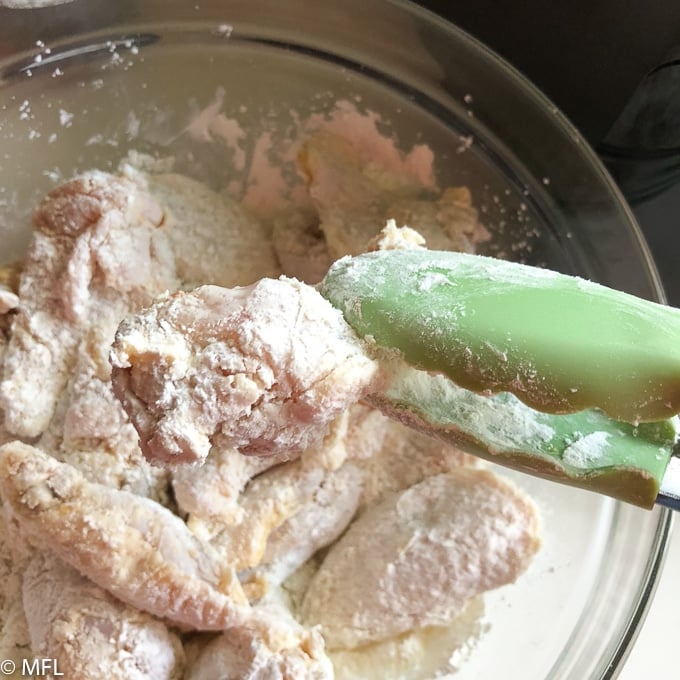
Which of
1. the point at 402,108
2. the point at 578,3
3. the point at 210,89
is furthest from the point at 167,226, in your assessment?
the point at 578,3

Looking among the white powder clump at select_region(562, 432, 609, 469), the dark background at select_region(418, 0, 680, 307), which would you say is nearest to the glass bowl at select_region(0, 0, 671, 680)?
the dark background at select_region(418, 0, 680, 307)

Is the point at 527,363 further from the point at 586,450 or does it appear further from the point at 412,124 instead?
the point at 412,124

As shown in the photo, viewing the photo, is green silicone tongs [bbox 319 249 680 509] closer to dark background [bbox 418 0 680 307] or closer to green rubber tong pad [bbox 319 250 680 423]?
green rubber tong pad [bbox 319 250 680 423]

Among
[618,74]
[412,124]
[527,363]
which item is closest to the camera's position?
[527,363]

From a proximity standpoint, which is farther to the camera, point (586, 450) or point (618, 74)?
point (618, 74)

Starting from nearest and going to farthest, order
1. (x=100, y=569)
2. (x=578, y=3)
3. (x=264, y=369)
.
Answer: (x=264, y=369) < (x=100, y=569) < (x=578, y=3)

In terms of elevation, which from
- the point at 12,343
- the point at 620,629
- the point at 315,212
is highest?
the point at 315,212

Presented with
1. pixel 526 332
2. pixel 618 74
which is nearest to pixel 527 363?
pixel 526 332

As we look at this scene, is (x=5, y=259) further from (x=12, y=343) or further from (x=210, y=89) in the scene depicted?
(x=210, y=89)
